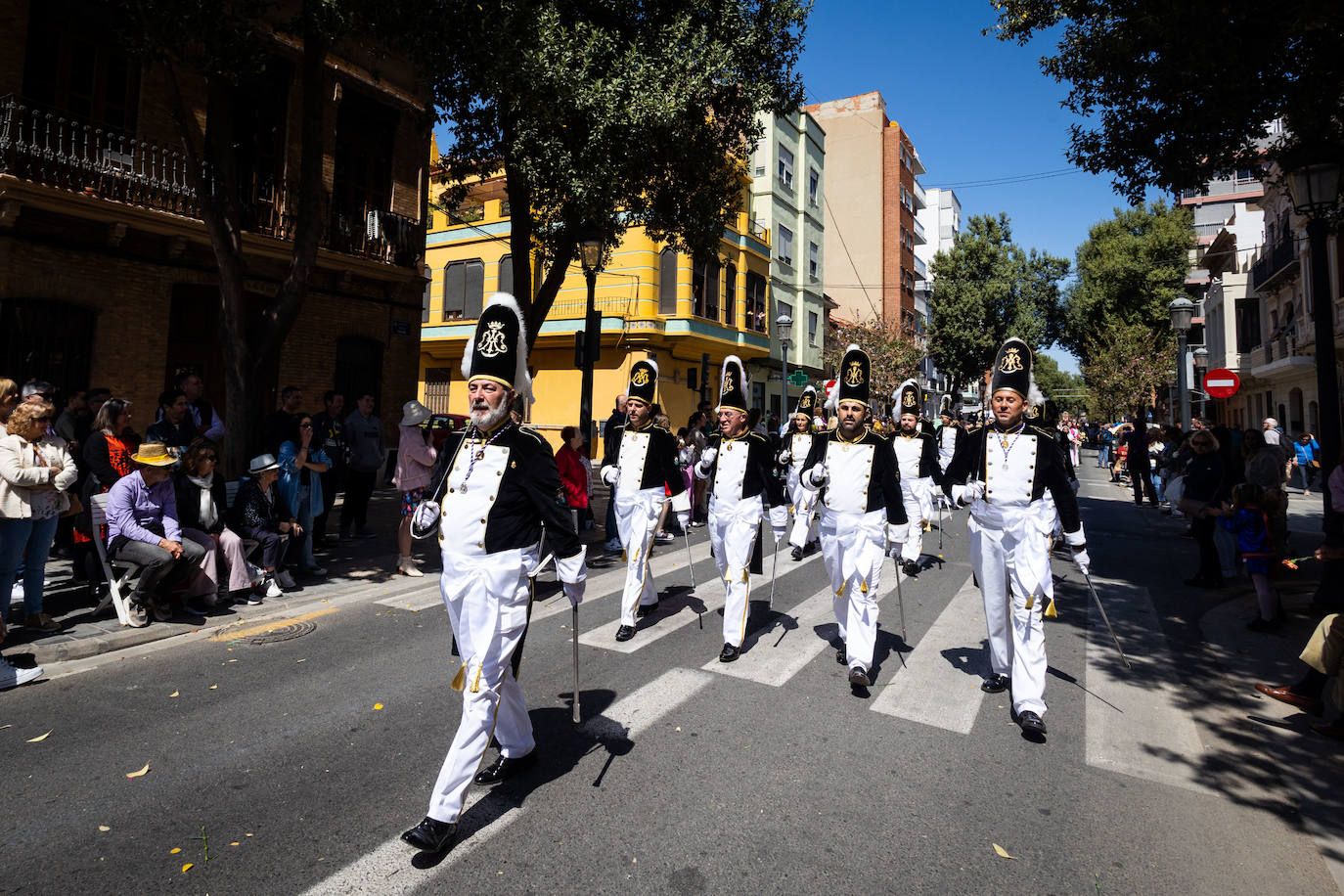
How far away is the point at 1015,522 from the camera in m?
4.88

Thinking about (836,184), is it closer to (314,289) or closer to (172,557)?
(314,289)

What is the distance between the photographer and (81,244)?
38.4 feet

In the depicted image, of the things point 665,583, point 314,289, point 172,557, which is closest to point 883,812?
point 665,583

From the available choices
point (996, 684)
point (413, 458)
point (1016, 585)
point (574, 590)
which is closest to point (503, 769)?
point (574, 590)

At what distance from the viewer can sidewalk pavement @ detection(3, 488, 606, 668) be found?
5.65 meters

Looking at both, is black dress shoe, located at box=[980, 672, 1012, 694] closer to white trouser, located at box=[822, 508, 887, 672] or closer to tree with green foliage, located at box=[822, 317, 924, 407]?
white trouser, located at box=[822, 508, 887, 672]

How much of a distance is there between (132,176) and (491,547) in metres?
12.9

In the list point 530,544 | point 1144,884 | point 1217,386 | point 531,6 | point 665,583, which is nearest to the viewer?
point 1144,884

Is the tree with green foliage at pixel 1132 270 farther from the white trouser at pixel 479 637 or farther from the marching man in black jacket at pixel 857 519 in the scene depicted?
the white trouser at pixel 479 637

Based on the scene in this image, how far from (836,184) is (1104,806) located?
181ft

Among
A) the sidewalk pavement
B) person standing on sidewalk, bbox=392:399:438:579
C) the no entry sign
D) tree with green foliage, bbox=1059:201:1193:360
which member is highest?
tree with green foliage, bbox=1059:201:1193:360

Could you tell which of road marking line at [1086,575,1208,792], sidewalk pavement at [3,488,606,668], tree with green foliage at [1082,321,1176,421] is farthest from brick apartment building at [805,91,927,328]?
road marking line at [1086,575,1208,792]

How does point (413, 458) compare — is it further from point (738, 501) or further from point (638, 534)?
point (738, 501)

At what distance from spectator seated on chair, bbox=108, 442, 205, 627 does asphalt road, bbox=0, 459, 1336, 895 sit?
2.14 ft
